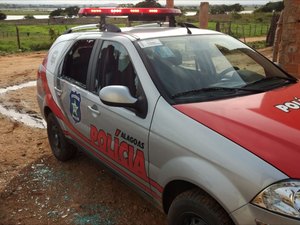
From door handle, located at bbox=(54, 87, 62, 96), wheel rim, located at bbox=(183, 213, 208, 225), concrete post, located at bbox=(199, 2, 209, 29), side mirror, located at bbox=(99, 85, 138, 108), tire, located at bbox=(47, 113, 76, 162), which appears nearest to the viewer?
wheel rim, located at bbox=(183, 213, 208, 225)

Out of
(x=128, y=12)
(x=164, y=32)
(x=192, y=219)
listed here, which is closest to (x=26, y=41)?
(x=128, y=12)

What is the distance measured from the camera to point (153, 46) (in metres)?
3.14

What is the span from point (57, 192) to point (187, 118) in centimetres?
210

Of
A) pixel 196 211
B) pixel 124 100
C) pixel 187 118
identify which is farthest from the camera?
pixel 124 100

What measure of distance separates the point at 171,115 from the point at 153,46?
2.70 ft

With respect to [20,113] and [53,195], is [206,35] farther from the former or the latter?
[20,113]

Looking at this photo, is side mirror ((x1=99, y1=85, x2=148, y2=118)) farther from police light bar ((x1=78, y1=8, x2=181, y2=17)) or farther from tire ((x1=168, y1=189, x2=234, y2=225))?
police light bar ((x1=78, y1=8, x2=181, y2=17))

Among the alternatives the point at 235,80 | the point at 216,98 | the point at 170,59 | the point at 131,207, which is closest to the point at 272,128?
the point at 216,98

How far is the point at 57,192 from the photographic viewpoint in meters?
A: 3.98

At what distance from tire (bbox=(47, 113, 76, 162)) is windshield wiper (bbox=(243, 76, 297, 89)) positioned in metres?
2.36

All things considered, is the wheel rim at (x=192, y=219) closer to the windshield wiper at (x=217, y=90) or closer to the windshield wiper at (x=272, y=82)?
the windshield wiper at (x=217, y=90)

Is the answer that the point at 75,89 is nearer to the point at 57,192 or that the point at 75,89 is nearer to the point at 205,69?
the point at 57,192

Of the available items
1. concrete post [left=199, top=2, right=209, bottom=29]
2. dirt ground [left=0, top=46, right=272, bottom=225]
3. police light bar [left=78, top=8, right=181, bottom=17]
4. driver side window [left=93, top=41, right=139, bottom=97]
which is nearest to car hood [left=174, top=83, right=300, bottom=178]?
driver side window [left=93, top=41, right=139, bottom=97]

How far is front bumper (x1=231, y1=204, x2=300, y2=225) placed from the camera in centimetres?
189
